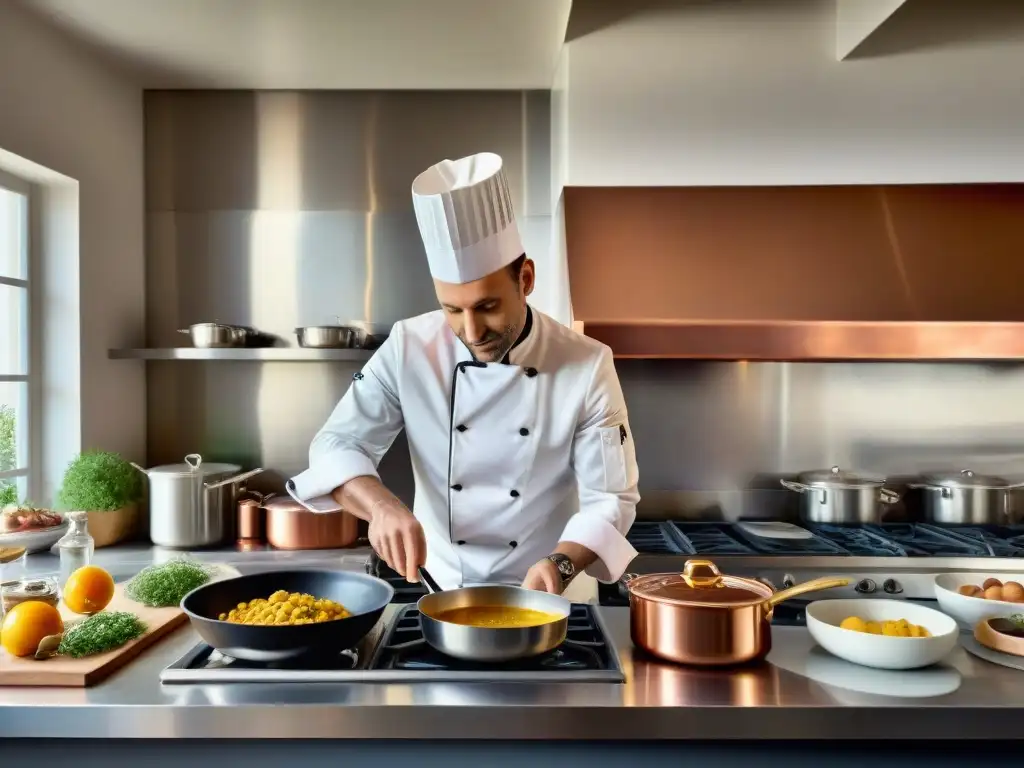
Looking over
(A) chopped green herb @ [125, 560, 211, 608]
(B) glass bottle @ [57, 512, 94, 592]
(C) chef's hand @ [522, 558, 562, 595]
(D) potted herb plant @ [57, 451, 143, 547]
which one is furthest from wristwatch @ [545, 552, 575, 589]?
(D) potted herb plant @ [57, 451, 143, 547]

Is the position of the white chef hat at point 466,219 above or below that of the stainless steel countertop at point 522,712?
above

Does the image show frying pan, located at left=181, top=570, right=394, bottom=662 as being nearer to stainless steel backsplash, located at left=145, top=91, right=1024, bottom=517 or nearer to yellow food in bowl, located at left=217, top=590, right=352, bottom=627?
yellow food in bowl, located at left=217, top=590, right=352, bottom=627

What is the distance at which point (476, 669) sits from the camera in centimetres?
133

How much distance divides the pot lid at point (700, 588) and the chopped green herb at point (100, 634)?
1018 mm

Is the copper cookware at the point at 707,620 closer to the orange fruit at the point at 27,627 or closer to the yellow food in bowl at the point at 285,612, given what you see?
the yellow food in bowl at the point at 285,612

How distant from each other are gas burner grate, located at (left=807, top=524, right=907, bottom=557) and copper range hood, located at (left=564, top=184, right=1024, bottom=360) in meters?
0.69

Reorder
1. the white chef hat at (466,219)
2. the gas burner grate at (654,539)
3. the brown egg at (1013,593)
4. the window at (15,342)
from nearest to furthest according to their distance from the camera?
1. the brown egg at (1013,593)
2. the white chef hat at (466,219)
3. the gas burner grate at (654,539)
4. the window at (15,342)

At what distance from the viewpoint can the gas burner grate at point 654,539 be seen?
2656 mm


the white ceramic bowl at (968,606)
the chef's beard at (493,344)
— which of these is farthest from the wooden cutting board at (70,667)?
the white ceramic bowl at (968,606)

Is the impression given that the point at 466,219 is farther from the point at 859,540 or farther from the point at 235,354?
the point at 859,540

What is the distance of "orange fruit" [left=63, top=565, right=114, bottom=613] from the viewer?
1.64m

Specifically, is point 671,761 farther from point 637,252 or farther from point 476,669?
point 637,252

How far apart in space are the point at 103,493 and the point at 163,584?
143cm

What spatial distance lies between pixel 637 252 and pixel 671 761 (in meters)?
1.98
